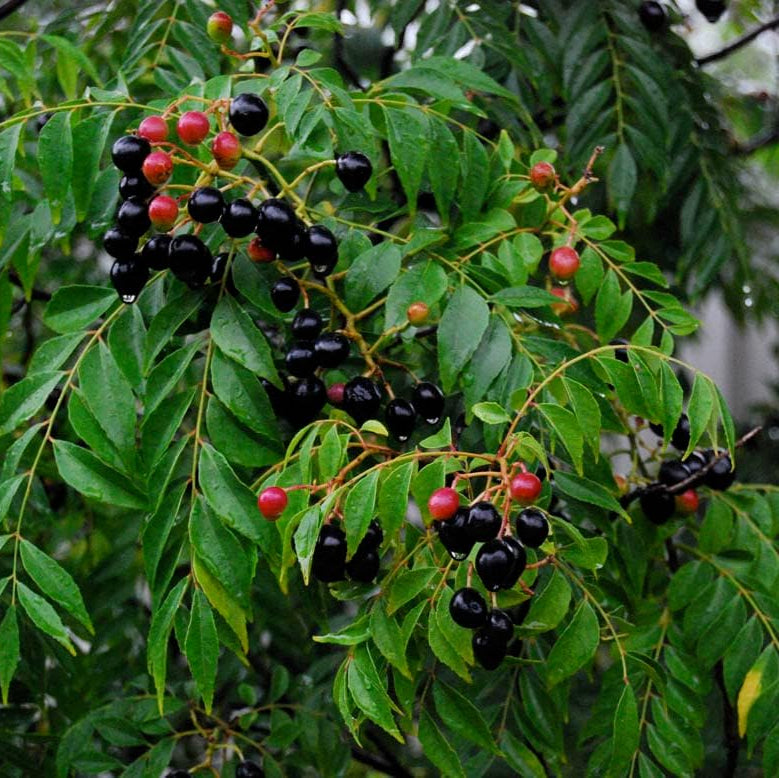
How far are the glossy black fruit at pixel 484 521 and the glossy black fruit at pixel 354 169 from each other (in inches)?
19.1

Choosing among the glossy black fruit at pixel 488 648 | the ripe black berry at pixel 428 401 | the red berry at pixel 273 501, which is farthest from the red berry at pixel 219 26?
the glossy black fruit at pixel 488 648

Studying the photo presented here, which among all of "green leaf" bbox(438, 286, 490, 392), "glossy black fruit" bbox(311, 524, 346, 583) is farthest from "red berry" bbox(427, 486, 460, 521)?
"green leaf" bbox(438, 286, 490, 392)

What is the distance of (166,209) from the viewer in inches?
51.7

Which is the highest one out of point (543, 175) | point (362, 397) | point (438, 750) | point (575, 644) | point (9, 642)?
point (543, 175)

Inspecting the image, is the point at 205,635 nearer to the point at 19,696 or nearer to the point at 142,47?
the point at 19,696

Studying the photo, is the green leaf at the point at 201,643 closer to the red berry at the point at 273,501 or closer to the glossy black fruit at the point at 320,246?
the red berry at the point at 273,501

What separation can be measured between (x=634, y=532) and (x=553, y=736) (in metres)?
0.32

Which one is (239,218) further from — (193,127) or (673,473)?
(673,473)

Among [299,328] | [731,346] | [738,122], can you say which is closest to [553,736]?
[299,328]

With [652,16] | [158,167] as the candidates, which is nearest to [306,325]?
[158,167]

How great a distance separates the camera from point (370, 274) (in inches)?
54.8

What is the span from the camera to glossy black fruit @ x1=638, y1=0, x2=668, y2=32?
222cm

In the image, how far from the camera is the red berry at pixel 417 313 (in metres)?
1.37

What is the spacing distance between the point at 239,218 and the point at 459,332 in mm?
307
